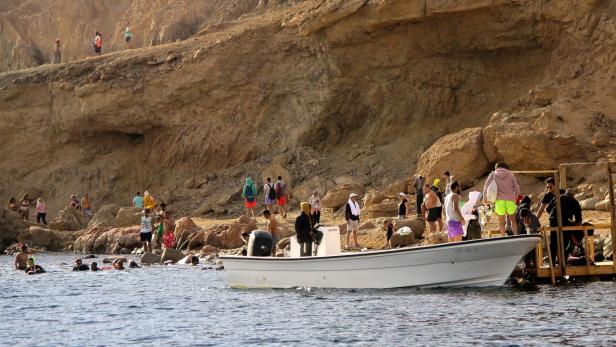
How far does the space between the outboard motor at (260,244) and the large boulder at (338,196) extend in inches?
502

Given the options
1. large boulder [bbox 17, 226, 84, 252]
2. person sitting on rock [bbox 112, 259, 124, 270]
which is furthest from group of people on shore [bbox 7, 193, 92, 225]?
person sitting on rock [bbox 112, 259, 124, 270]

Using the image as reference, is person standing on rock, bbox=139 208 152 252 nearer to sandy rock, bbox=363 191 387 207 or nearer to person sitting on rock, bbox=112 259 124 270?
person sitting on rock, bbox=112 259 124 270

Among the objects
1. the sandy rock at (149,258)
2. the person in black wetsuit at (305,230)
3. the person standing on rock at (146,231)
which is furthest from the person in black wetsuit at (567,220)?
the person standing on rock at (146,231)

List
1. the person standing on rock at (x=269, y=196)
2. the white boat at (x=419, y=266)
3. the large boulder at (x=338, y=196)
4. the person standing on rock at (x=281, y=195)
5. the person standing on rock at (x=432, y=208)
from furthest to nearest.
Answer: the person standing on rock at (x=269, y=196)
the person standing on rock at (x=281, y=195)
the large boulder at (x=338, y=196)
the person standing on rock at (x=432, y=208)
the white boat at (x=419, y=266)

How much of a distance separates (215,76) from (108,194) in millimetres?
7199

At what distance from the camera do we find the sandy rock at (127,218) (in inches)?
1594

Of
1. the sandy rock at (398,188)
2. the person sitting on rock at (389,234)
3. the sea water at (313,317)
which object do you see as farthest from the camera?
the sandy rock at (398,188)

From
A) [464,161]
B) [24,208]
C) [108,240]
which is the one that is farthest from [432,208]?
[24,208]

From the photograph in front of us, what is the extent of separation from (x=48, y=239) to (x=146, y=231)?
6.90m

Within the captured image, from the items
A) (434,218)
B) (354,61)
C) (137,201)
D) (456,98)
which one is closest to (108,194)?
(137,201)

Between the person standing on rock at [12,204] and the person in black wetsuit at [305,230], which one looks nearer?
the person in black wetsuit at [305,230]

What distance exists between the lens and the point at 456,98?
1620 inches

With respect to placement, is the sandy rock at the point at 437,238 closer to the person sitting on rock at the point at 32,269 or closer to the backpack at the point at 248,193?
the person sitting on rock at the point at 32,269

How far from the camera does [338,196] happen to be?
36.0 meters
